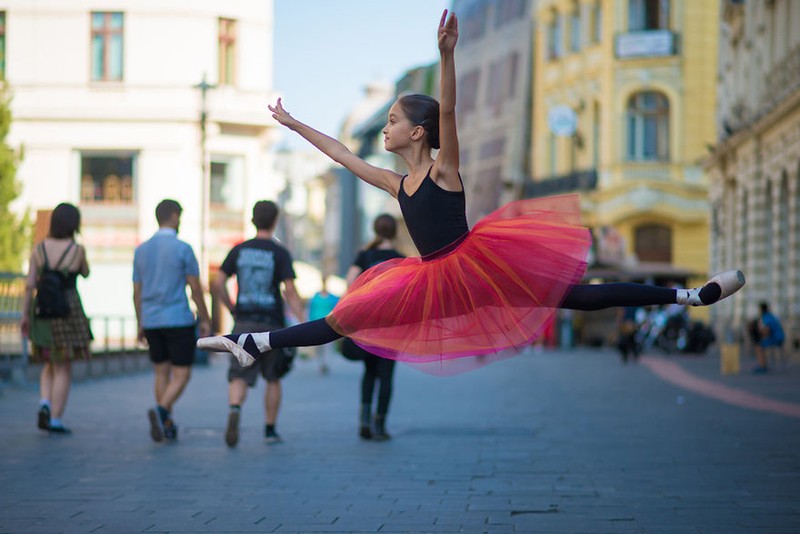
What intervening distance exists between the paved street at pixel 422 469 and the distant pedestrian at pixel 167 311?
1.60 ft

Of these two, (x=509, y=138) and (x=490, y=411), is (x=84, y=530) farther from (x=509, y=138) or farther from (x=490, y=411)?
(x=509, y=138)

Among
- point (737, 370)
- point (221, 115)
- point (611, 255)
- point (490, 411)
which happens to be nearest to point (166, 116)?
point (221, 115)

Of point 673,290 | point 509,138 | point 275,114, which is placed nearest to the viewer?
point 673,290

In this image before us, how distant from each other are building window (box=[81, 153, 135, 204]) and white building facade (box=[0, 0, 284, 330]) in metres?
0.03

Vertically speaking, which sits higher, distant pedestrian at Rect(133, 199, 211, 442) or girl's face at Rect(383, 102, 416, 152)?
girl's face at Rect(383, 102, 416, 152)

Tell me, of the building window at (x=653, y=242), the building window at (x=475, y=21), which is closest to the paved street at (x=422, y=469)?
the building window at (x=653, y=242)

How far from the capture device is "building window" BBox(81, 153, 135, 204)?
1810 inches

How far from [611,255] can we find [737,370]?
22556 mm

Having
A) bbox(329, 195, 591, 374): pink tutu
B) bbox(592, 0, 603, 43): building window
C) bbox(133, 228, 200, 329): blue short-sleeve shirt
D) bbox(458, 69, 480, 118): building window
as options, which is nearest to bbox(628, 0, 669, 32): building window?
bbox(592, 0, 603, 43): building window

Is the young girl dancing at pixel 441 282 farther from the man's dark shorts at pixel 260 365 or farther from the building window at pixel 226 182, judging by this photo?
the building window at pixel 226 182

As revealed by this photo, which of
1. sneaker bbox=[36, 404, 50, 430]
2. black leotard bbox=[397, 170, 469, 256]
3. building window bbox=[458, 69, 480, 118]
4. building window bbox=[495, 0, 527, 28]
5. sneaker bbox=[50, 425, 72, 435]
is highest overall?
building window bbox=[495, 0, 527, 28]

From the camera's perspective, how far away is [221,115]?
46.3 metres

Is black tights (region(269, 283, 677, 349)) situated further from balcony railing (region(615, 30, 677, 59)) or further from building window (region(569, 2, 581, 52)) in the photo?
building window (region(569, 2, 581, 52))

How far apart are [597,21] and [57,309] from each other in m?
44.0
